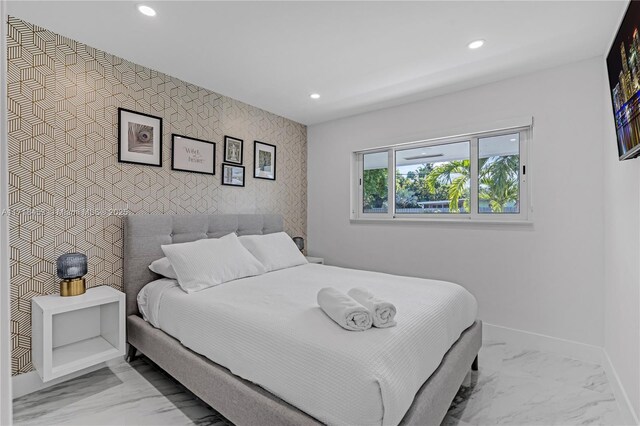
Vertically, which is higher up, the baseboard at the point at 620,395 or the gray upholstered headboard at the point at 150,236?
the gray upholstered headboard at the point at 150,236

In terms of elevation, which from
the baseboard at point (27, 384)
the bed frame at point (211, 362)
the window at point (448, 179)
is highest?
the window at point (448, 179)

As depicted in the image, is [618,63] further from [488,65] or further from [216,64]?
[216,64]

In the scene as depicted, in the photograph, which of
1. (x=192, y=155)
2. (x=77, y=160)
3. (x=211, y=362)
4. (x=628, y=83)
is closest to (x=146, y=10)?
(x=77, y=160)

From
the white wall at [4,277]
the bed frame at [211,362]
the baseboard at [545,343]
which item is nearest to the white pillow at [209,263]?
the bed frame at [211,362]

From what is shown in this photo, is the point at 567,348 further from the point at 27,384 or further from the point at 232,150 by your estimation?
the point at 27,384

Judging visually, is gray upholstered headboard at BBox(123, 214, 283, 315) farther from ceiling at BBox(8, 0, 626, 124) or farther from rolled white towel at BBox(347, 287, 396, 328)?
rolled white towel at BBox(347, 287, 396, 328)

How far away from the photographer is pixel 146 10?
6.52 feet

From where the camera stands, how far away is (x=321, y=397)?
133cm

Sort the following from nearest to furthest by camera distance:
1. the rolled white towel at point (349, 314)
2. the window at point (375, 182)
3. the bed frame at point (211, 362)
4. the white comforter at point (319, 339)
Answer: the white comforter at point (319, 339)
the bed frame at point (211, 362)
the rolled white towel at point (349, 314)
the window at point (375, 182)

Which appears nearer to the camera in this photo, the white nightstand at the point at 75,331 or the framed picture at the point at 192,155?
the white nightstand at the point at 75,331

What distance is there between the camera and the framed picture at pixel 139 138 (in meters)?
2.62

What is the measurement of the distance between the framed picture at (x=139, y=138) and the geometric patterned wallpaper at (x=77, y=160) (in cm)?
5

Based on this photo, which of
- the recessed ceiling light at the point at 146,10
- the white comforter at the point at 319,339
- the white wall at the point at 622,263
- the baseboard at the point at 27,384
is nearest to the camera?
the white comforter at the point at 319,339

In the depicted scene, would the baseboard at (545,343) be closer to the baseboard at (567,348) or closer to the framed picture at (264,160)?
the baseboard at (567,348)
